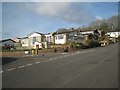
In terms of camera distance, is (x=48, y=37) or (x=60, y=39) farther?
(x=48, y=37)

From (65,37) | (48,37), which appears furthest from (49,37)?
(65,37)

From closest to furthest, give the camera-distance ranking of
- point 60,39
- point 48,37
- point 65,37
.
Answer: point 65,37
point 60,39
point 48,37

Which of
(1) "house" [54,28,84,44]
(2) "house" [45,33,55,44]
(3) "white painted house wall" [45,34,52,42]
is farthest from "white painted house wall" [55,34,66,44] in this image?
(3) "white painted house wall" [45,34,52,42]

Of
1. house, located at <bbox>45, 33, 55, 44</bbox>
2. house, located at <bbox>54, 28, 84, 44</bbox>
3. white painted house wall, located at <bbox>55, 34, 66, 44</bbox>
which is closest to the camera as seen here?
house, located at <bbox>54, 28, 84, 44</bbox>

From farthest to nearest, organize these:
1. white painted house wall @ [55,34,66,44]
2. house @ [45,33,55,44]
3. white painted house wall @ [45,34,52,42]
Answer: white painted house wall @ [45,34,52,42]
house @ [45,33,55,44]
white painted house wall @ [55,34,66,44]

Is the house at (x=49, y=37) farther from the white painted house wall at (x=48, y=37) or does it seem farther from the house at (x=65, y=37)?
the house at (x=65, y=37)

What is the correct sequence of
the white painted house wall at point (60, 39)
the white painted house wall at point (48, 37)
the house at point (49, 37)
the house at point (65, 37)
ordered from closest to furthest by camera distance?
the house at point (65, 37), the white painted house wall at point (60, 39), the house at point (49, 37), the white painted house wall at point (48, 37)

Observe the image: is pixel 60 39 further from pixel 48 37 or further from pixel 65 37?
pixel 48 37

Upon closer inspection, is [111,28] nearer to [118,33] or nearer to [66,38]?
[118,33]

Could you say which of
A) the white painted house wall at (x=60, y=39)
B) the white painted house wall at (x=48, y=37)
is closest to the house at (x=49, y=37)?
the white painted house wall at (x=48, y=37)

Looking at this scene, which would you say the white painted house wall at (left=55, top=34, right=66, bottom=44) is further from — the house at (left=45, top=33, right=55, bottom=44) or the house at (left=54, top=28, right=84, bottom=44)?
the house at (left=45, top=33, right=55, bottom=44)

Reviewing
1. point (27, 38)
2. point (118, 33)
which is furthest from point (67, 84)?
point (118, 33)

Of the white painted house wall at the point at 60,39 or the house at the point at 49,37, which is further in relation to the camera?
the house at the point at 49,37

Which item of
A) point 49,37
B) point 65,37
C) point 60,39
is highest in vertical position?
point 49,37
